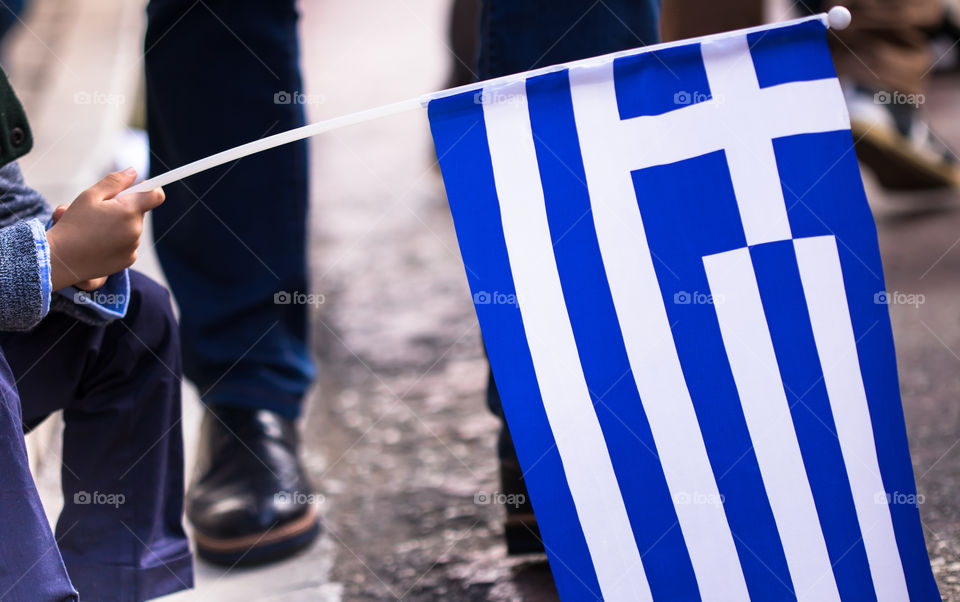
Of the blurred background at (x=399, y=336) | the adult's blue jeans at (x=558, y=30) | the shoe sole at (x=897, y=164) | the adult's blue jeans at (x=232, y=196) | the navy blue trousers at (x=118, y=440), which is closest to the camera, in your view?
the navy blue trousers at (x=118, y=440)

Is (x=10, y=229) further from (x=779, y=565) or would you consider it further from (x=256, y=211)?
(x=779, y=565)

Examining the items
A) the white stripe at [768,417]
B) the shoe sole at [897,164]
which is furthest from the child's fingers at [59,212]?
the shoe sole at [897,164]

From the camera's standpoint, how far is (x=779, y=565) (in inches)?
40.4

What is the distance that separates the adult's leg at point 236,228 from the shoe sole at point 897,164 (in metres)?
1.80

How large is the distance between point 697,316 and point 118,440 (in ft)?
2.40

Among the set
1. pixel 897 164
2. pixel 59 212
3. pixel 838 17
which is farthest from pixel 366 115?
pixel 897 164

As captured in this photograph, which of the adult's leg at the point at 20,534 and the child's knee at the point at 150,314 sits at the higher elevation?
the child's knee at the point at 150,314

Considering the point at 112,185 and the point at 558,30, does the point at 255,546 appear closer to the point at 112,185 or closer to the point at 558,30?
the point at 112,185

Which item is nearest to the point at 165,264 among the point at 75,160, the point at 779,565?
the point at 779,565

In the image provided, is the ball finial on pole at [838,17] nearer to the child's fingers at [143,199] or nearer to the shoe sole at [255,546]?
the child's fingers at [143,199]

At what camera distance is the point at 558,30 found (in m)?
1.27

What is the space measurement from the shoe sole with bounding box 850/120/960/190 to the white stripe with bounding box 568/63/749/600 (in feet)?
6.37

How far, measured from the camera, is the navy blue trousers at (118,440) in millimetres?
1151

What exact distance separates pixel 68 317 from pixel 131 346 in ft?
0.26
